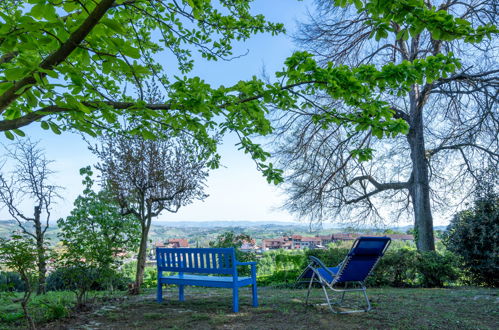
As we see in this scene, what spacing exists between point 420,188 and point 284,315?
999 cm

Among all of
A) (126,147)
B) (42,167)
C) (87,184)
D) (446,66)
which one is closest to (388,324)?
(446,66)

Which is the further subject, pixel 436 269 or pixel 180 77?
pixel 436 269

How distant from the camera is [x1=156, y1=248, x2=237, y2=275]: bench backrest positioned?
5465 mm

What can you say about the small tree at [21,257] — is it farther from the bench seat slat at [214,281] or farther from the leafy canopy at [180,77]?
the bench seat slat at [214,281]

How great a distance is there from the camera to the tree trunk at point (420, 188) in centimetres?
1288

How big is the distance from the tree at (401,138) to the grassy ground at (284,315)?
653 centimetres

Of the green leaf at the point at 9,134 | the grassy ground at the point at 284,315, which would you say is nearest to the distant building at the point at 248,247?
the grassy ground at the point at 284,315

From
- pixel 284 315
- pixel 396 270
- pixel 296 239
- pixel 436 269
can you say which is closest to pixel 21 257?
pixel 284 315

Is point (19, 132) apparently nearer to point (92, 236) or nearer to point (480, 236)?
point (92, 236)

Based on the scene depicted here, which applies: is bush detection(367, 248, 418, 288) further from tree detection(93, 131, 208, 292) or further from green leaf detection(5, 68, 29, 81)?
green leaf detection(5, 68, 29, 81)

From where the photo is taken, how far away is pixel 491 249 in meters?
8.90

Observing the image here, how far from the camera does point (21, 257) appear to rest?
442 cm

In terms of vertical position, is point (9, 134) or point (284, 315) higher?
point (9, 134)

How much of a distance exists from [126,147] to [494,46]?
10.5 meters
